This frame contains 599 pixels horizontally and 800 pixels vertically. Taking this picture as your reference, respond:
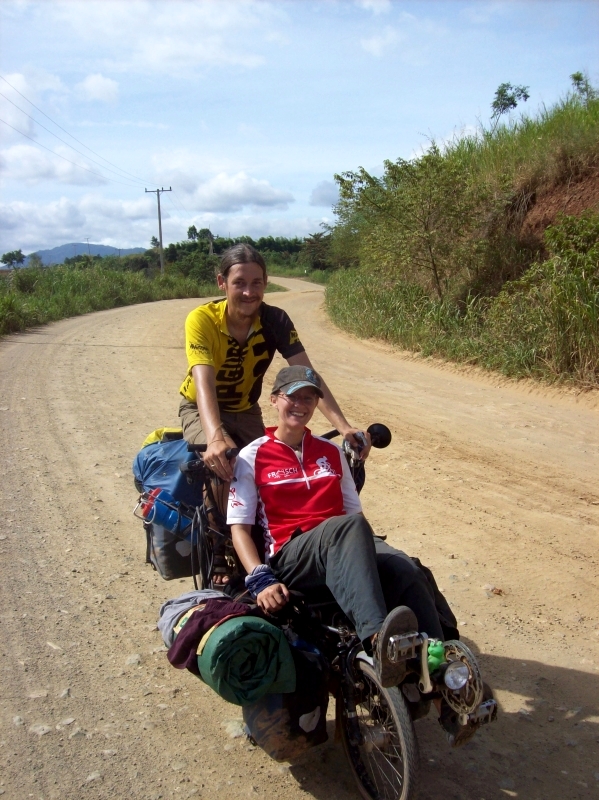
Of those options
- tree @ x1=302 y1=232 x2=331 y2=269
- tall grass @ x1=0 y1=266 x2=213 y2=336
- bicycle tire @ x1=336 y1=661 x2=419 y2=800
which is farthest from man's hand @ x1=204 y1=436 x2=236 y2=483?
tree @ x1=302 y1=232 x2=331 y2=269

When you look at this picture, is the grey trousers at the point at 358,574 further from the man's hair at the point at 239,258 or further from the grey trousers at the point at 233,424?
the man's hair at the point at 239,258

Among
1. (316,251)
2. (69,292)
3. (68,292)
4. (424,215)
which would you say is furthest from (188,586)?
(316,251)

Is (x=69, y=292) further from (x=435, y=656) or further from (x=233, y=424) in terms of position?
(x=435, y=656)

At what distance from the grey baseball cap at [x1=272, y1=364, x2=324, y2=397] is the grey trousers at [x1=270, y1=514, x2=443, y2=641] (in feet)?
2.09

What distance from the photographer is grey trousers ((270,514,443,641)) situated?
8.73ft

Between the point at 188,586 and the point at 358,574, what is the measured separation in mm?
2176

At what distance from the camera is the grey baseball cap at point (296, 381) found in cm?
324

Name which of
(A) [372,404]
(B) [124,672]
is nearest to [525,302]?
(A) [372,404]

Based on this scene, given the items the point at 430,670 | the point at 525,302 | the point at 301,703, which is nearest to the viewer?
the point at 430,670

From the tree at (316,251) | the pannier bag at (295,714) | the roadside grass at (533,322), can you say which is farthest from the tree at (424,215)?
the tree at (316,251)

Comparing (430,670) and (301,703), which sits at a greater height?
(430,670)

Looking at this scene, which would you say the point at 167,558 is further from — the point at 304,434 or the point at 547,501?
the point at 547,501

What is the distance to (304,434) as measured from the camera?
11.0 ft

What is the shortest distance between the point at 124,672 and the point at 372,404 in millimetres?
6148
